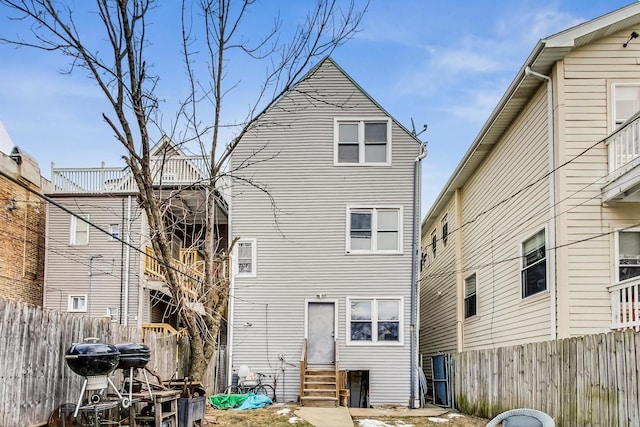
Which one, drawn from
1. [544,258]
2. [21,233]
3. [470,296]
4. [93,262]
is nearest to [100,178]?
[93,262]

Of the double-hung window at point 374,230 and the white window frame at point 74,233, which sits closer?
the double-hung window at point 374,230

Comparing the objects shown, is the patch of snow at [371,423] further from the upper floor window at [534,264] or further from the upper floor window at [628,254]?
the upper floor window at [628,254]

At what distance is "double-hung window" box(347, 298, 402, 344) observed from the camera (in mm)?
14977

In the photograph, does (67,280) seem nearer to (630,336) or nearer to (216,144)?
(216,144)

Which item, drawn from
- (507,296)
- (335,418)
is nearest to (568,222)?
(507,296)

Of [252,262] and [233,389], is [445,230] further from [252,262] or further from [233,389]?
[233,389]

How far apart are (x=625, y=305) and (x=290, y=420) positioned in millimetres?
6105

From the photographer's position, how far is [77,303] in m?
18.8

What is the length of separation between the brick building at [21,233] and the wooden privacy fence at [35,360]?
11.8 meters

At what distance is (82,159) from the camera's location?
58.7 feet

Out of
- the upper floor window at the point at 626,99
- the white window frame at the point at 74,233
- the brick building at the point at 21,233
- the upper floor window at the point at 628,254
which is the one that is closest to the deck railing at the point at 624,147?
the upper floor window at the point at 626,99

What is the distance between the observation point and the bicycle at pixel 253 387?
47.7 ft

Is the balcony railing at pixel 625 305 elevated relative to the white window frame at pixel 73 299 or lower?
elevated

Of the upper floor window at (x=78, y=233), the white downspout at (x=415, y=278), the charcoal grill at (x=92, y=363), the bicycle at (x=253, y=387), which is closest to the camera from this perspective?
the charcoal grill at (x=92, y=363)
